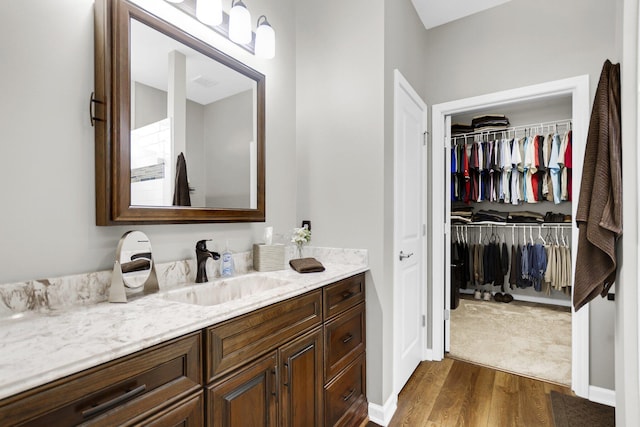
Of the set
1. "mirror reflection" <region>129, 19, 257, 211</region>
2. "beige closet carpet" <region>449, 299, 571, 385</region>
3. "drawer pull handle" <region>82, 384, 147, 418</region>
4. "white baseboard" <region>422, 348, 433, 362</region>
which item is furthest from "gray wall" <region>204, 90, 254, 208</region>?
"beige closet carpet" <region>449, 299, 571, 385</region>

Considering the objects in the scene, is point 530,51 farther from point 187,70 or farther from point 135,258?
point 135,258

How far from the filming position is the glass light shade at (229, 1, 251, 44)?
164cm

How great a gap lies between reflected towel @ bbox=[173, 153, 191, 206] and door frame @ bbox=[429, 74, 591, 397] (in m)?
2.02

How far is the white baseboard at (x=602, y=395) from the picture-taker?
2.13m

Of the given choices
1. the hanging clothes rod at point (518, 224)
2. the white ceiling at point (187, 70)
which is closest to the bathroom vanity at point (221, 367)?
the white ceiling at point (187, 70)

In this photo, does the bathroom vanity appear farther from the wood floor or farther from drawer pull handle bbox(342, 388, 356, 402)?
the wood floor

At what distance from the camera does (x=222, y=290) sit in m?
1.58

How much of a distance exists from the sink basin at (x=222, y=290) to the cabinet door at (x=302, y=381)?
0.96 ft

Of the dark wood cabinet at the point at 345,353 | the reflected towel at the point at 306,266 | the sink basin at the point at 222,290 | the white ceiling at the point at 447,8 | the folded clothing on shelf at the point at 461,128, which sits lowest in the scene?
the dark wood cabinet at the point at 345,353

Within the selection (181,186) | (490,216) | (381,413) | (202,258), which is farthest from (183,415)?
(490,216)

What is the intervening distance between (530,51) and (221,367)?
2942 millimetres

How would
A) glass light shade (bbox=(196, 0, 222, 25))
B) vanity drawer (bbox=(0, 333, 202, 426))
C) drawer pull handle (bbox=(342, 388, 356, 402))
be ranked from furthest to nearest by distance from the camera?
drawer pull handle (bbox=(342, 388, 356, 402)) → glass light shade (bbox=(196, 0, 222, 25)) → vanity drawer (bbox=(0, 333, 202, 426))

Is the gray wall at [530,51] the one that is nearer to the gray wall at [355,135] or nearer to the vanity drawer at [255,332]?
the gray wall at [355,135]

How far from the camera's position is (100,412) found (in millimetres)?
754
